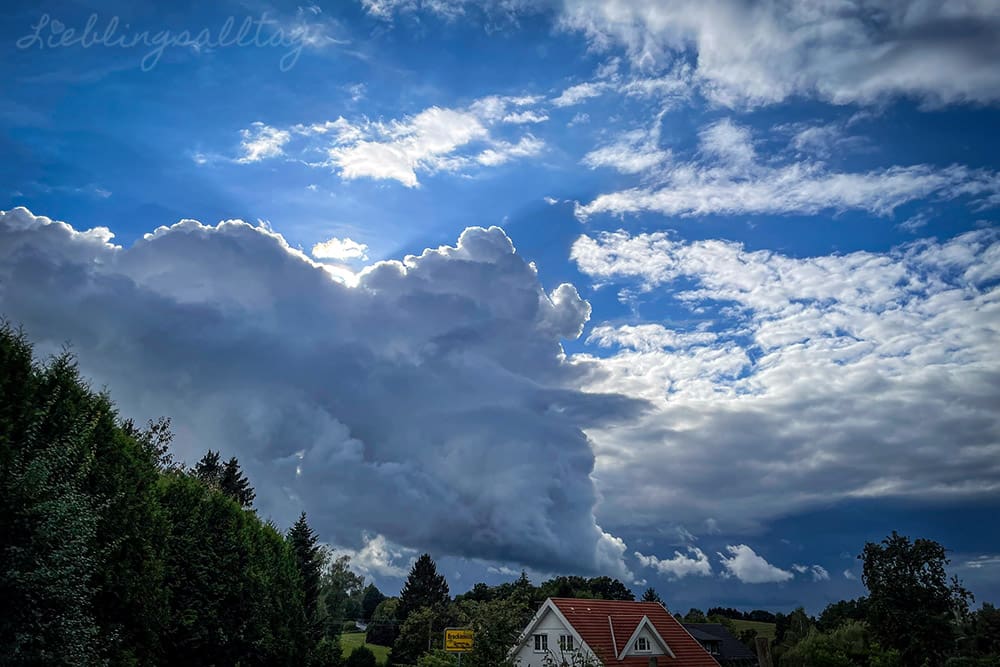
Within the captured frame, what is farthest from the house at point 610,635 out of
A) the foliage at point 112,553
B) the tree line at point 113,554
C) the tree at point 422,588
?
the tree at point 422,588

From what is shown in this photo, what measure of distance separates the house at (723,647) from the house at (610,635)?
3322cm

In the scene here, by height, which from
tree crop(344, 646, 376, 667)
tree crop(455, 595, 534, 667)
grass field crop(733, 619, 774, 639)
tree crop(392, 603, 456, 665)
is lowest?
tree crop(344, 646, 376, 667)

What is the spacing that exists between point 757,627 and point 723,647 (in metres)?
44.6

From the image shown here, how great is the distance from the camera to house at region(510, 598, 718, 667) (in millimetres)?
44834

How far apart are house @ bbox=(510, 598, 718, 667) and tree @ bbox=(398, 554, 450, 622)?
195 feet

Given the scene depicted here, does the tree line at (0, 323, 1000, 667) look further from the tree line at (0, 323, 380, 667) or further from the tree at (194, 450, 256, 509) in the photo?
the tree at (194, 450, 256, 509)

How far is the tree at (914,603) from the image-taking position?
30812mm

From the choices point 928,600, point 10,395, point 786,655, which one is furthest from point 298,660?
point 786,655

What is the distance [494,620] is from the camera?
62.2ft

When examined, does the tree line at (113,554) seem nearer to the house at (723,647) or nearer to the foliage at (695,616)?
the house at (723,647)

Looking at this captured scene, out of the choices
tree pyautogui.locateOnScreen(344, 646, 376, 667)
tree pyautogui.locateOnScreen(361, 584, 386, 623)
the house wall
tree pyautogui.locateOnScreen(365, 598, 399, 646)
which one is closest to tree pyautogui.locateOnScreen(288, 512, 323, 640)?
tree pyautogui.locateOnScreen(344, 646, 376, 667)

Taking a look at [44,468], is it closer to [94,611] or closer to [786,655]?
[94,611]

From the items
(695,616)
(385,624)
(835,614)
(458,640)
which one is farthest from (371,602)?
(458,640)

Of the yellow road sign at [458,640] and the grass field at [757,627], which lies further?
the grass field at [757,627]
